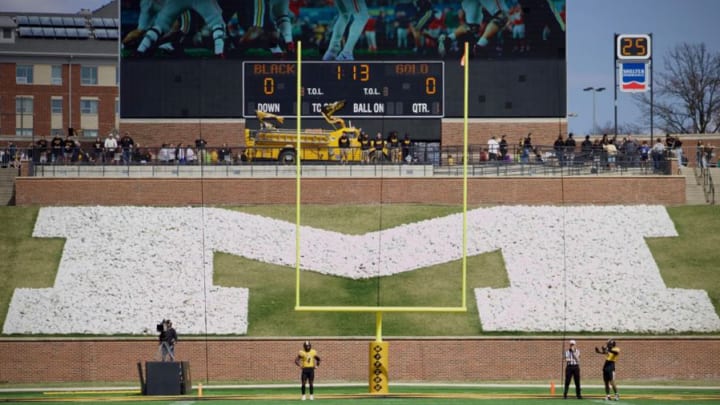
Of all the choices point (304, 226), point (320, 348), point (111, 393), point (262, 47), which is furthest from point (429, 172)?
point (111, 393)

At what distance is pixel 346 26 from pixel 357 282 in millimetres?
14210

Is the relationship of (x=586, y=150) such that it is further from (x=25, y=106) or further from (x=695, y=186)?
(x=25, y=106)

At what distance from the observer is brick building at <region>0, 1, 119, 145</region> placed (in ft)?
253

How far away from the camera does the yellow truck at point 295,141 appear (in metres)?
46.3

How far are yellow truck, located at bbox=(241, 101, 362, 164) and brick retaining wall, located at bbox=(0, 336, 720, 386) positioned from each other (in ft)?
40.1

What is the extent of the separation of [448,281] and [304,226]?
18.2 ft

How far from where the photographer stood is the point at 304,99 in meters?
48.6

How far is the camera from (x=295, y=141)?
47062 mm

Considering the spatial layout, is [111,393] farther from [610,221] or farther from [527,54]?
[527,54]

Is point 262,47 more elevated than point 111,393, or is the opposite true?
point 262,47

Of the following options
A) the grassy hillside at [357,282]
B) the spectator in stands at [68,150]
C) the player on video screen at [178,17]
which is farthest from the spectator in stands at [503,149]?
the spectator in stands at [68,150]

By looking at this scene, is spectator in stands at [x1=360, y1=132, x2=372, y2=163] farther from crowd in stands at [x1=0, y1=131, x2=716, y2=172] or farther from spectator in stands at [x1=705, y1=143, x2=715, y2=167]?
spectator in stands at [x1=705, y1=143, x2=715, y2=167]

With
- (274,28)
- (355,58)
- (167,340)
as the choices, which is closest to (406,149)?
(355,58)

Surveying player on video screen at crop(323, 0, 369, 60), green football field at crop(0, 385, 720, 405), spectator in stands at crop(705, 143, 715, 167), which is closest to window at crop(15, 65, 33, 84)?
player on video screen at crop(323, 0, 369, 60)
